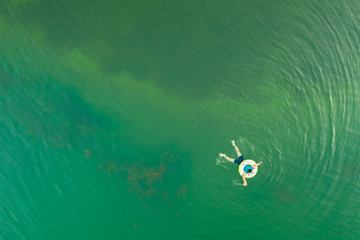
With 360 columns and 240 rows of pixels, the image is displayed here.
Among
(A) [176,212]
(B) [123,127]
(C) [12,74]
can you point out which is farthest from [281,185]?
(C) [12,74]

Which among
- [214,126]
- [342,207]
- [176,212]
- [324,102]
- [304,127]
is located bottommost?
[176,212]

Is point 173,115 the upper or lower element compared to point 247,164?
upper

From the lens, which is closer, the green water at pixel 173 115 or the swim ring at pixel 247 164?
the green water at pixel 173 115

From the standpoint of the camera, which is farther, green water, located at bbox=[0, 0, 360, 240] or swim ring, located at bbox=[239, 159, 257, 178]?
swim ring, located at bbox=[239, 159, 257, 178]

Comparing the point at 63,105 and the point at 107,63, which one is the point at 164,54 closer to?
the point at 107,63

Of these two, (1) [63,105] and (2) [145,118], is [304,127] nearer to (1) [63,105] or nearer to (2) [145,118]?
(2) [145,118]

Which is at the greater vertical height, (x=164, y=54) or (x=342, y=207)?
(x=164, y=54)

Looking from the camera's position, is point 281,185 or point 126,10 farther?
point 281,185

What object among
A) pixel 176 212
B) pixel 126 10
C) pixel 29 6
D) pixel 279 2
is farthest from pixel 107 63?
pixel 279 2
